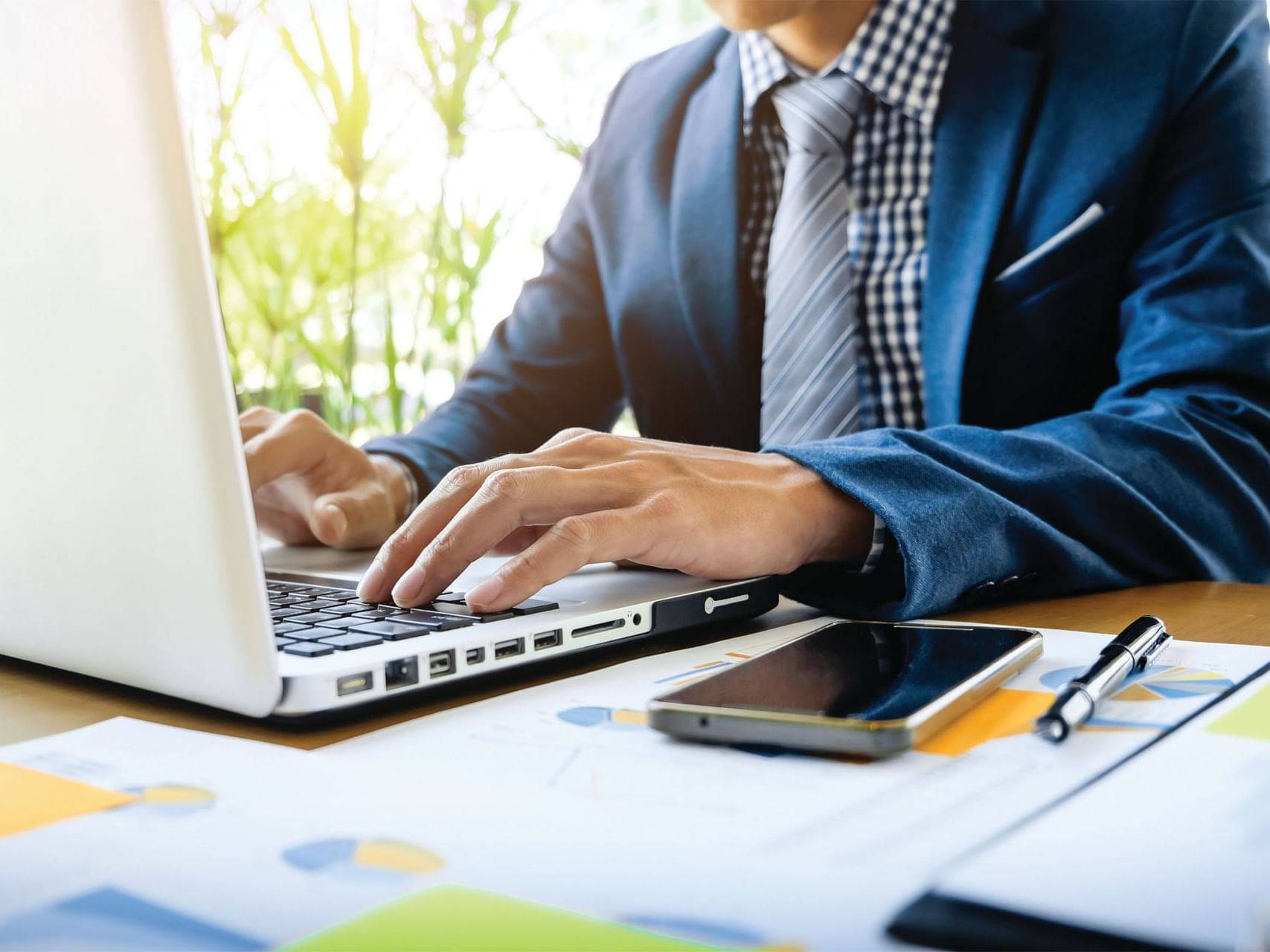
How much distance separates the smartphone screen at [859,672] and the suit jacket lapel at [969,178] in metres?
0.53

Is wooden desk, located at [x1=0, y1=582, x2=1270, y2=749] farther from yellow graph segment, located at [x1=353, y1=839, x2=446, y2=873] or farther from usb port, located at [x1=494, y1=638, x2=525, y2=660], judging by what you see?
yellow graph segment, located at [x1=353, y1=839, x2=446, y2=873]

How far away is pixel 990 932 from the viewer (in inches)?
8.9

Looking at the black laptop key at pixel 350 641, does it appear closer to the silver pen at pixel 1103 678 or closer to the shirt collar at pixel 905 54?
the silver pen at pixel 1103 678

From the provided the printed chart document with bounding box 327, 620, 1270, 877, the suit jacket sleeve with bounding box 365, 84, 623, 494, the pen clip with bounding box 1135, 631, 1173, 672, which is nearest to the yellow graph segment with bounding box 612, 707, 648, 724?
the printed chart document with bounding box 327, 620, 1270, 877

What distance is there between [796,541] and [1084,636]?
6.0 inches

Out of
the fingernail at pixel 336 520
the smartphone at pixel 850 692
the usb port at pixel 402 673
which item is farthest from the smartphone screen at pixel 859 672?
the fingernail at pixel 336 520

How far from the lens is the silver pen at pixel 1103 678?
0.36m

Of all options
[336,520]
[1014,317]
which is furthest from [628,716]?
[1014,317]

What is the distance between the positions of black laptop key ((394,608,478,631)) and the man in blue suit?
1 centimetres

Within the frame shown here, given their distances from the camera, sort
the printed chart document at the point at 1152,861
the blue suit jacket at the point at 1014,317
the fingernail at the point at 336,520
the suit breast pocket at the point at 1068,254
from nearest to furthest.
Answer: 1. the printed chart document at the point at 1152,861
2. the blue suit jacket at the point at 1014,317
3. the fingernail at the point at 336,520
4. the suit breast pocket at the point at 1068,254

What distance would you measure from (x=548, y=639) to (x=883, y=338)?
28.8 inches

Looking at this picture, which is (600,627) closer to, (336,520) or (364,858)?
(364,858)

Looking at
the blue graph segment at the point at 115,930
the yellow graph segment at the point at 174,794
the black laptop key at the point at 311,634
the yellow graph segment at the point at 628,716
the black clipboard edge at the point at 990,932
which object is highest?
the blue graph segment at the point at 115,930

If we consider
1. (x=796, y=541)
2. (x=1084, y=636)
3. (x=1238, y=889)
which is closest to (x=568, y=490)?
(x=796, y=541)
